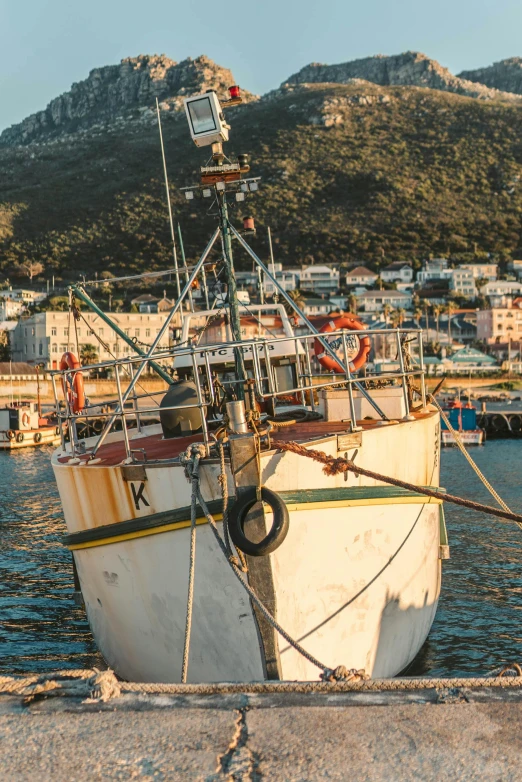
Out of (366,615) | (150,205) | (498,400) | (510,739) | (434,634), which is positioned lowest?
(498,400)

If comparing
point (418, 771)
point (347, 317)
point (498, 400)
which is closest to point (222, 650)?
point (418, 771)

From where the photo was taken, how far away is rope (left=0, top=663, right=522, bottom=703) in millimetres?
5723

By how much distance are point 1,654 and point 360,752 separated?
348 inches

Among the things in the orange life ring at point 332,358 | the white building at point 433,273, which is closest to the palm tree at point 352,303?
the white building at point 433,273

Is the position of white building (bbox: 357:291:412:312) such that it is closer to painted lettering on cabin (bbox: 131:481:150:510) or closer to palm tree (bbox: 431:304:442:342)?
palm tree (bbox: 431:304:442:342)

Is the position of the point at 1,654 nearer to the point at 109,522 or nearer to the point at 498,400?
the point at 109,522

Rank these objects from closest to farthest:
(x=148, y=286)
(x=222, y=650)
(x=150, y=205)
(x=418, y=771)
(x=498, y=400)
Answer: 1. (x=418, y=771)
2. (x=222, y=650)
3. (x=498, y=400)
4. (x=148, y=286)
5. (x=150, y=205)

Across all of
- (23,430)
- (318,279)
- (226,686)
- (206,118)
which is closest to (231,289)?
(206,118)

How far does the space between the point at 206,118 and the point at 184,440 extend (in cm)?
449

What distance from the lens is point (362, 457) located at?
854cm

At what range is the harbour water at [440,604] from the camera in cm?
1175

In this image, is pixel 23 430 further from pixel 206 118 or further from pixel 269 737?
pixel 269 737

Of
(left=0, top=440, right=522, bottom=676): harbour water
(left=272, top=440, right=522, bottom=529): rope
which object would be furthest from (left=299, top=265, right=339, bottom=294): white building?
(left=272, top=440, right=522, bottom=529): rope

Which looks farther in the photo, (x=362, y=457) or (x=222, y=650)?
(x=362, y=457)
